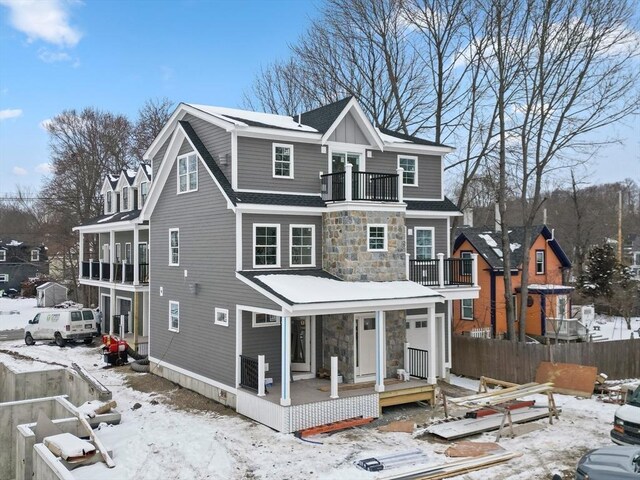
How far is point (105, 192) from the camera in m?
32.1

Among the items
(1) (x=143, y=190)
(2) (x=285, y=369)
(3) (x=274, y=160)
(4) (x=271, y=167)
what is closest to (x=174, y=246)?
(4) (x=271, y=167)

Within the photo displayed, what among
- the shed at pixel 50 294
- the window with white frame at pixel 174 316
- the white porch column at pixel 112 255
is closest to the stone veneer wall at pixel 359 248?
the window with white frame at pixel 174 316

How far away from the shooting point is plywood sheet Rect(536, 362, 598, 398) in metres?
17.0

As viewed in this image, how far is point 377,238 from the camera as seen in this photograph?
17.4 m

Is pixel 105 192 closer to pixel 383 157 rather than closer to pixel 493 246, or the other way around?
pixel 383 157

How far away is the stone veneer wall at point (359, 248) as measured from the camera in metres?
16.9

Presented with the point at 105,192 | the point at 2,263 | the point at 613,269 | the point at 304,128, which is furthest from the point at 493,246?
the point at 2,263

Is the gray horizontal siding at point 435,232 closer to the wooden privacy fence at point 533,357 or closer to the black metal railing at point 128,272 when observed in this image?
the wooden privacy fence at point 533,357

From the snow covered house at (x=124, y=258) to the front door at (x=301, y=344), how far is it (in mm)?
9201

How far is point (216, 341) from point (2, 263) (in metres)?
52.9

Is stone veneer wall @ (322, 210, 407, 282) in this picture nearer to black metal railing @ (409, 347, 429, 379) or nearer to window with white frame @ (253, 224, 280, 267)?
window with white frame @ (253, 224, 280, 267)

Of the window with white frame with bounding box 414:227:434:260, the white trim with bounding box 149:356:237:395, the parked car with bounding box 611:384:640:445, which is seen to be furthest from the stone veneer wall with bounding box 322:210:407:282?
the parked car with bounding box 611:384:640:445

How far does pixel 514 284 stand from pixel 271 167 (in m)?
17.6

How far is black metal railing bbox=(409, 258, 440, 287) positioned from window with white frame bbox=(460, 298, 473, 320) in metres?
9.23
